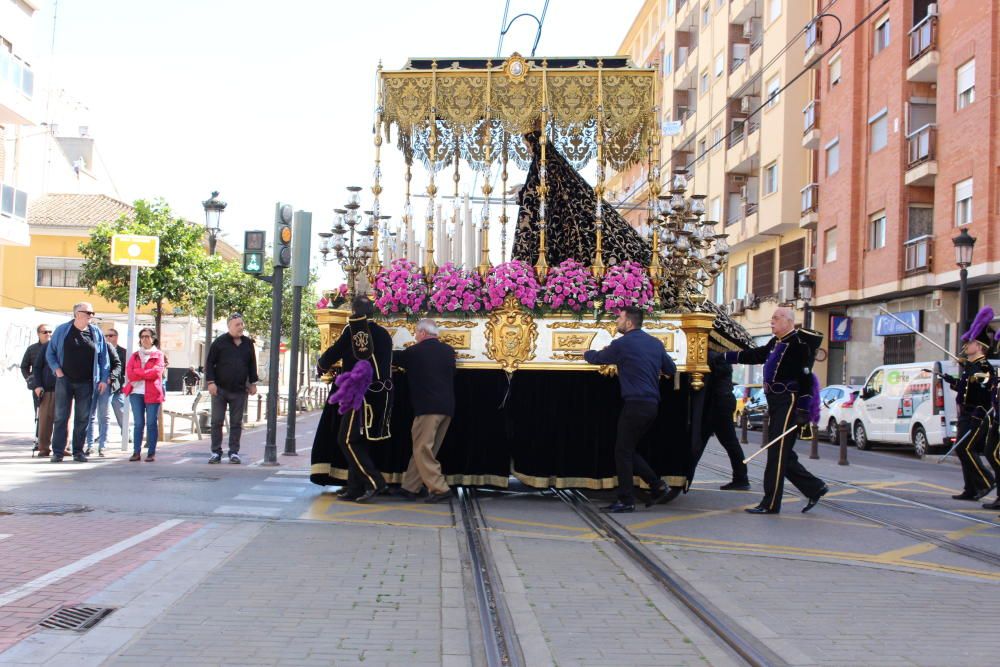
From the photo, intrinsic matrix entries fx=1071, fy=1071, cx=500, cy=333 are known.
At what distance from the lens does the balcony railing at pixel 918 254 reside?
90.8 feet

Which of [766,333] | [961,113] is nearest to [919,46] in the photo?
[961,113]

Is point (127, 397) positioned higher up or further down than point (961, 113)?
further down

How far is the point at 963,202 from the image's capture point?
26.5 m

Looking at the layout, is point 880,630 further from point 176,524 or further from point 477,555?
point 176,524

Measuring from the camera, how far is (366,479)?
387 inches

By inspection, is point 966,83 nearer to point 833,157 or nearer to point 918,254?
point 918,254

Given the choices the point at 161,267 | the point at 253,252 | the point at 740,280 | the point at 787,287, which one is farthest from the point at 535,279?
the point at 740,280

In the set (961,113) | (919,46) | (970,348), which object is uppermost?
(919,46)

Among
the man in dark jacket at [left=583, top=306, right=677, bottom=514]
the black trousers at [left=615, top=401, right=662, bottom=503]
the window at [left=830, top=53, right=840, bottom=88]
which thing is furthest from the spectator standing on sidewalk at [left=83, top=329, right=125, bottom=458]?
the window at [left=830, top=53, right=840, bottom=88]

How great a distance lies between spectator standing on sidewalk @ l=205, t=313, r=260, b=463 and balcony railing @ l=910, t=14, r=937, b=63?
2164 cm

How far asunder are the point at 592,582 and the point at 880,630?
1713mm

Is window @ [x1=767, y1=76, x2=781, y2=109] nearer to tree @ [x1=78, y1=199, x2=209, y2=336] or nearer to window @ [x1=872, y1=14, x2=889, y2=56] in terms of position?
window @ [x1=872, y1=14, x2=889, y2=56]

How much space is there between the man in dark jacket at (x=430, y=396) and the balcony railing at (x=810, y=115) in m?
28.2

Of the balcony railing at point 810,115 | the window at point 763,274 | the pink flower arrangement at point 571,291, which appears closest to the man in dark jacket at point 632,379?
the pink flower arrangement at point 571,291
